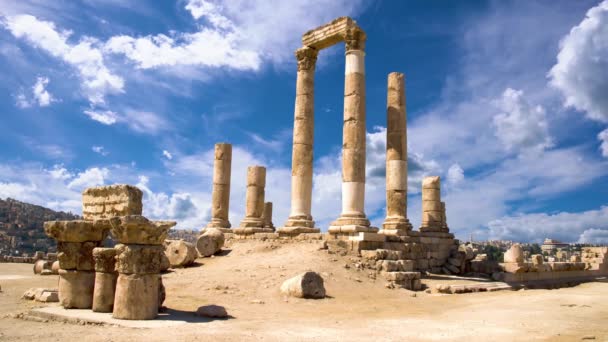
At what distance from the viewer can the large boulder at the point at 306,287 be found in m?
13.1

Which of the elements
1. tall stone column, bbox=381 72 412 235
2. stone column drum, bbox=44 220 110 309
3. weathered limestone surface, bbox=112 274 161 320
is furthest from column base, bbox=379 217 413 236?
weathered limestone surface, bbox=112 274 161 320

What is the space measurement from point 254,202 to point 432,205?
9375 millimetres

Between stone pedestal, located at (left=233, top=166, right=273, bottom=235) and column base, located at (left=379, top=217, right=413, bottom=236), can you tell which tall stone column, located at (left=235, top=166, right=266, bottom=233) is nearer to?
stone pedestal, located at (left=233, top=166, right=273, bottom=235)

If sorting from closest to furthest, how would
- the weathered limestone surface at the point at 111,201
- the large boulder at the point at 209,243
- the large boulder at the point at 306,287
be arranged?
1. the weathered limestone surface at the point at 111,201
2. the large boulder at the point at 306,287
3. the large boulder at the point at 209,243

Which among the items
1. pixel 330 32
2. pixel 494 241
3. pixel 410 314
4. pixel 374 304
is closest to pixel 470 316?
pixel 410 314

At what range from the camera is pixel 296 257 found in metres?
17.7

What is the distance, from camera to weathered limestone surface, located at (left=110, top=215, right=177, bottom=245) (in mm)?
9180

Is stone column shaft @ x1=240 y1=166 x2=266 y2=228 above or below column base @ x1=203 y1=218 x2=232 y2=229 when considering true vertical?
above

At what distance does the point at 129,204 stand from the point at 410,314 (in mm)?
6868

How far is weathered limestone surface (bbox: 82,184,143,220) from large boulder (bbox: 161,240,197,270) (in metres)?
7.76

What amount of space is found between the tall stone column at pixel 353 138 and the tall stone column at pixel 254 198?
21.2 feet

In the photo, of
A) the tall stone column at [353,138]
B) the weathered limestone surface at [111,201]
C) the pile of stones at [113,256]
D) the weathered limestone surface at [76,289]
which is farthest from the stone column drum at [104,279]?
the tall stone column at [353,138]

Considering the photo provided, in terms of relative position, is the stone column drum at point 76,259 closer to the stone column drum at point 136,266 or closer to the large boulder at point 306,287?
the stone column drum at point 136,266

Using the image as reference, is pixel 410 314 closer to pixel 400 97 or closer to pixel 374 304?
pixel 374 304
